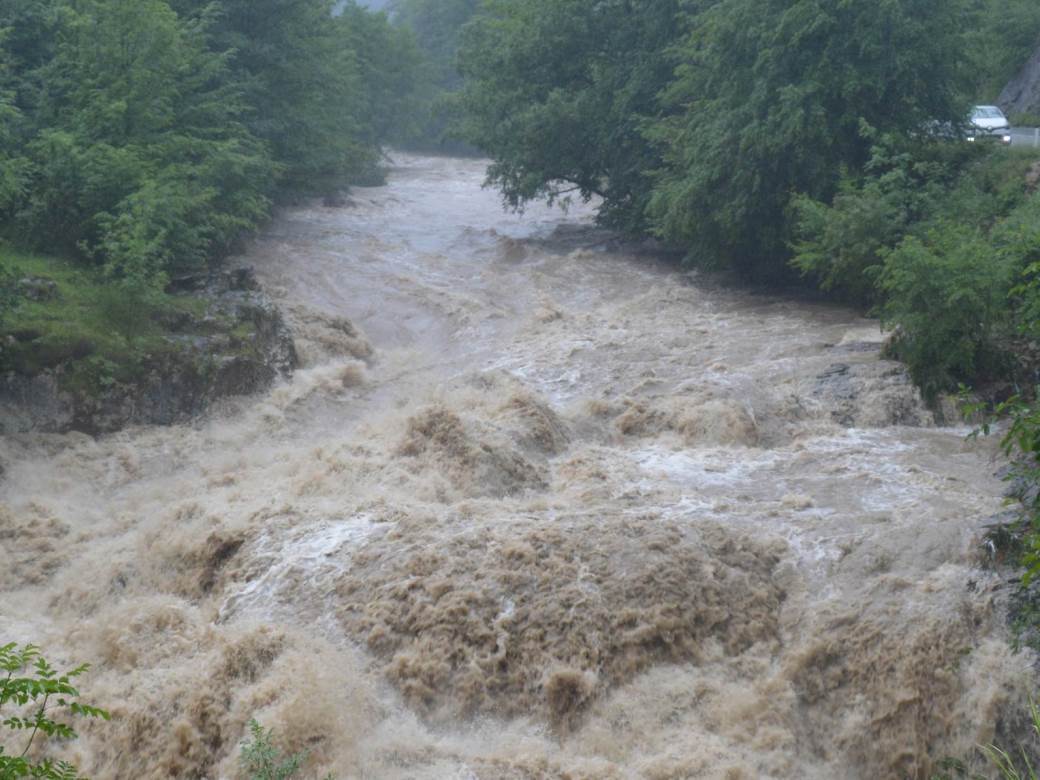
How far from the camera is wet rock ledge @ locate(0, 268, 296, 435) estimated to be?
508 inches

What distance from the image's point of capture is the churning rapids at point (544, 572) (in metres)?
7.27

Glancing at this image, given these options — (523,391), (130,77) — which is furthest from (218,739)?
(130,77)

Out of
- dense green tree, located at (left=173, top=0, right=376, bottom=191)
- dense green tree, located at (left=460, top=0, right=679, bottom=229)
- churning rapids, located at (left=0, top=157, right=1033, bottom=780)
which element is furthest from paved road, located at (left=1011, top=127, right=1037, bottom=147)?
Result: dense green tree, located at (left=173, top=0, right=376, bottom=191)

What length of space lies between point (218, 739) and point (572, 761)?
7.81 ft

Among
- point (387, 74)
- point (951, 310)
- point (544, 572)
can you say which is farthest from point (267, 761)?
point (387, 74)

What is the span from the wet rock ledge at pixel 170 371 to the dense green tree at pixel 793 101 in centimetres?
765

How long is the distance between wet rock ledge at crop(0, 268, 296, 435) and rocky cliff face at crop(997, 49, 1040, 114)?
19.8 meters

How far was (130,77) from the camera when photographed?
1722 centimetres

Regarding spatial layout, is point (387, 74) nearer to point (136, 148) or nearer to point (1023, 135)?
point (1023, 135)

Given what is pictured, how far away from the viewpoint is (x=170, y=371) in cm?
1397

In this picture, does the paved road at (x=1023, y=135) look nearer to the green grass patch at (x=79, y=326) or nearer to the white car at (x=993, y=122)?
the white car at (x=993, y=122)

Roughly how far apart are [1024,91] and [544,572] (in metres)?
25.1

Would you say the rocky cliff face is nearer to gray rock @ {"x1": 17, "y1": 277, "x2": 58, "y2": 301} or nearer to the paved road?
the paved road

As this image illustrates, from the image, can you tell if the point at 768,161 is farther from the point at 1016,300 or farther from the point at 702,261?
the point at 1016,300
